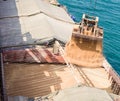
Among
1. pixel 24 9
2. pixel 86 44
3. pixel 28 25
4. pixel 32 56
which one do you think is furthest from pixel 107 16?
pixel 86 44

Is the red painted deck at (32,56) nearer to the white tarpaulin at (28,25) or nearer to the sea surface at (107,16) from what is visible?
the white tarpaulin at (28,25)

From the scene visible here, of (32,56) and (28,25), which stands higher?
(28,25)

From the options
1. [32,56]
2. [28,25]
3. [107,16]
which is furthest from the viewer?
[107,16]

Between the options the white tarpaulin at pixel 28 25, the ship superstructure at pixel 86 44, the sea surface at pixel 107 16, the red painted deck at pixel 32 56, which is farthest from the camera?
the sea surface at pixel 107 16

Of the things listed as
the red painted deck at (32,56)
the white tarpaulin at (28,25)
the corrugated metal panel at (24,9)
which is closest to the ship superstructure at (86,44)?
the red painted deck at (32,56)

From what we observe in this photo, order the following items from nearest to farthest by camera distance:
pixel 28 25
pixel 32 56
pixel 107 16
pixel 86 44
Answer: pixel 86 44
pixel 32 56
pixel 28 25
pixel 107 16

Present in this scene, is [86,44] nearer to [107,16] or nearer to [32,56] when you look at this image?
[32,56]
